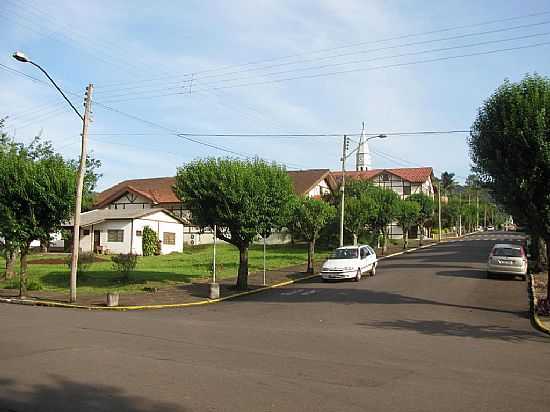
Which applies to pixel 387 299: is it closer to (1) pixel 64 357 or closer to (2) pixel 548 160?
(2) pixel 548 160

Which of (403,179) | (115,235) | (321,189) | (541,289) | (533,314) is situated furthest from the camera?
(403,179)

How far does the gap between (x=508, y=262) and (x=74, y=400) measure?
73.9ft

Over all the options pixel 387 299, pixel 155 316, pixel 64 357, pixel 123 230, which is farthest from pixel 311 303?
pixel 123 230

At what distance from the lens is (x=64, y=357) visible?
967 centimetres

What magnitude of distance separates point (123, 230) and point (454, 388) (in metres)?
43.2

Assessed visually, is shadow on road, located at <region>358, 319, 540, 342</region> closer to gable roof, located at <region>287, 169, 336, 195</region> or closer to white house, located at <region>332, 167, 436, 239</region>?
gable roof, located at <region>287, 169, 336, 195</region>

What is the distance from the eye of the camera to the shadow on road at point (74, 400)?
6410 mm

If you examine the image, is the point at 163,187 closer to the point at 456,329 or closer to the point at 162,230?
the point at 162,230

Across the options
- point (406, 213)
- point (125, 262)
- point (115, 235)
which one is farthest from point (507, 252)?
point (115, 235)

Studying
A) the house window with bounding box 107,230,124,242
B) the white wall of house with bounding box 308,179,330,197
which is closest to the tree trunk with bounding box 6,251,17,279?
the house window with bounding box 107,230,124,242

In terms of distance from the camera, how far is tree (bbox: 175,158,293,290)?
23.5 meters

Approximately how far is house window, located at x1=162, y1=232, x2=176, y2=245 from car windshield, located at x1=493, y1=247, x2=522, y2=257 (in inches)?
1290

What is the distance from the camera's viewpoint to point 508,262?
2492cm

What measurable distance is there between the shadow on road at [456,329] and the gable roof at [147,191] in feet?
142
